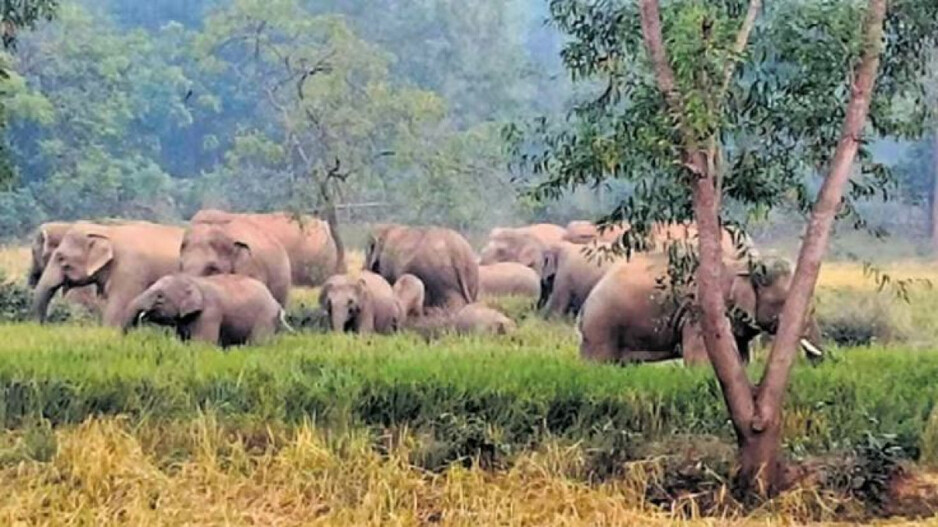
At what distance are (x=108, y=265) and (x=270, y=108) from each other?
833 cm

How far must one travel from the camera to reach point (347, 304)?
1584 cm

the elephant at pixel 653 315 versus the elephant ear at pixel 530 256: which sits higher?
the elephant at pixel 653 315

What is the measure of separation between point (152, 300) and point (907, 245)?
15.3 meters

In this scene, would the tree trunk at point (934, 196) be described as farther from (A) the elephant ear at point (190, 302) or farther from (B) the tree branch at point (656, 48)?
(B) the tree branch at point (656, 48)

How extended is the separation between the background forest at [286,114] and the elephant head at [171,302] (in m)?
4.28

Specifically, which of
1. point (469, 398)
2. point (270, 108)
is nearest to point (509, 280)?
point (270, 108)

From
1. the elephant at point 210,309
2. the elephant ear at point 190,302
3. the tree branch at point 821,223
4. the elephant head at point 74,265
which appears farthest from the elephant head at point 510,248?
the tree branch at point 821,223

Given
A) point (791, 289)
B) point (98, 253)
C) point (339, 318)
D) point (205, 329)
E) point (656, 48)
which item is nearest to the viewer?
point (656, 48)

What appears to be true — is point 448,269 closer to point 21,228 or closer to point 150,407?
point 21,228

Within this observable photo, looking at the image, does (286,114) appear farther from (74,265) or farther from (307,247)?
(74,265)

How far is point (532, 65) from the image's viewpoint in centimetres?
2680

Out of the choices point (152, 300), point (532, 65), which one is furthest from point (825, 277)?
point (152, 300)

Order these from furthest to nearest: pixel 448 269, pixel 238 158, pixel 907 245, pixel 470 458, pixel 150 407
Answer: pixel 907 245 → pixel 238 158 → pixel 448 269 → pixel 150 407 → pixel 470 458

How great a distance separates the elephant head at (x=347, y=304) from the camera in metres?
A: 15.8
